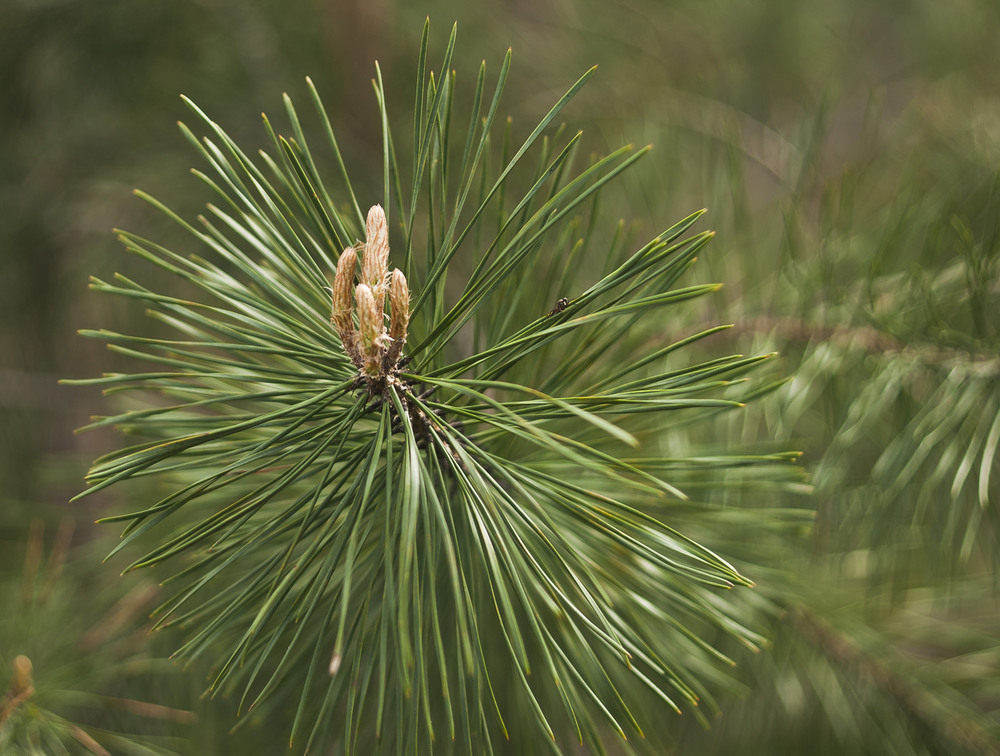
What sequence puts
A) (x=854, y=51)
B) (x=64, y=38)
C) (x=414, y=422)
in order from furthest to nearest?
1. (x=854, y=51)
2. (x=64, y=38)
3. (x=414, y=422)

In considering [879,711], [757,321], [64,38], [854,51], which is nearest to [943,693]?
[879,711]

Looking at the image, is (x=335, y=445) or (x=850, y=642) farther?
(x=850, y=642)

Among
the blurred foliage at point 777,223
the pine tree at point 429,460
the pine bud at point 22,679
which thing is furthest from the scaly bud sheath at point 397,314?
the pine bud at point 22,679

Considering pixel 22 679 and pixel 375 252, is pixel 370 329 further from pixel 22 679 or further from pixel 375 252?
pixel 22 679

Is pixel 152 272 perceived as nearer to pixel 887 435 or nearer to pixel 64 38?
pixel 64 38

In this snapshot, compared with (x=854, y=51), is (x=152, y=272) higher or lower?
lower

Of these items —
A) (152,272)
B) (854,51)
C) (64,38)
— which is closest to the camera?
(64,38)

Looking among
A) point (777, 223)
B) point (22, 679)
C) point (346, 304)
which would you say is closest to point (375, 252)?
point (346, 304)

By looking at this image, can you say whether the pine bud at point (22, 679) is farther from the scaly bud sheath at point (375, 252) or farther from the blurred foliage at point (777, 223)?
the scaly bud sheath at point (375, 252)
